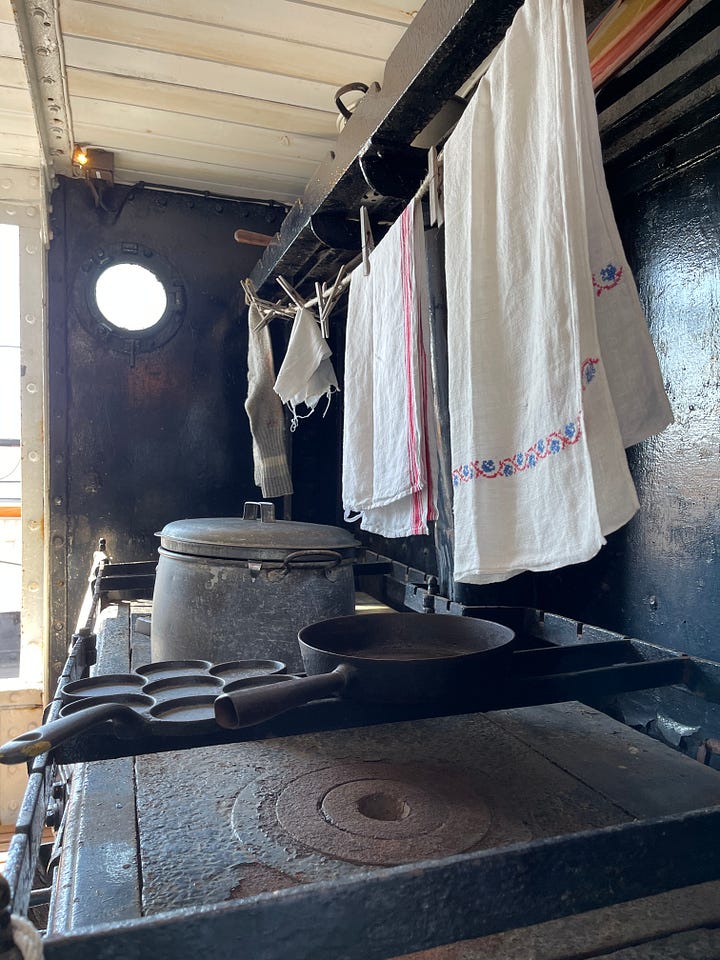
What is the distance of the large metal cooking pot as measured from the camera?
1660mm

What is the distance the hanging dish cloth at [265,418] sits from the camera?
3.14 metres

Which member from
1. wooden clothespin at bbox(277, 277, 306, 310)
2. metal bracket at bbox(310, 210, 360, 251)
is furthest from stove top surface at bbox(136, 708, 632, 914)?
wooden clothespin at bbox(277, 277, 306, 310)

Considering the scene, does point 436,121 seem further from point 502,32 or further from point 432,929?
point 432,929

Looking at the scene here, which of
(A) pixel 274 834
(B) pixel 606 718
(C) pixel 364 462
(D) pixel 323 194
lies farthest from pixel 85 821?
(D) pixel 323 194

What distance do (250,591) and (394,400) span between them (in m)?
0.62

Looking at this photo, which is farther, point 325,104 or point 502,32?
point 325,104

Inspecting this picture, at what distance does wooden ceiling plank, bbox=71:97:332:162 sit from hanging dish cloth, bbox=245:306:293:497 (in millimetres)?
706

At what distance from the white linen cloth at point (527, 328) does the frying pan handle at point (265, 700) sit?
1.30 feet

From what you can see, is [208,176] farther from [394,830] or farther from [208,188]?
[394,830]

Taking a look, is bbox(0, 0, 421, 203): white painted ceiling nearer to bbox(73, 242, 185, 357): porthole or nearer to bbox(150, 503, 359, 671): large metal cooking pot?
bbox(73, 242, 185, 357): porthole

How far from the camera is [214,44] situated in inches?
85.4

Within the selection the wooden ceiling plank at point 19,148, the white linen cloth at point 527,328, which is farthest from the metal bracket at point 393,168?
the wooden ceiling plank at point 19,148

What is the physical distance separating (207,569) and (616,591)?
103 centimetres

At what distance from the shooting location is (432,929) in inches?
25.7
